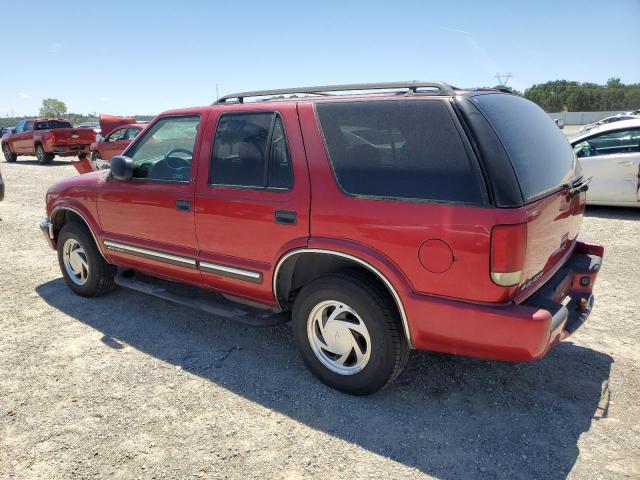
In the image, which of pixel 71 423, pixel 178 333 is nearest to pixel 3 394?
pixel 71 423

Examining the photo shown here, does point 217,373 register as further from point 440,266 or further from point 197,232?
point 440,266

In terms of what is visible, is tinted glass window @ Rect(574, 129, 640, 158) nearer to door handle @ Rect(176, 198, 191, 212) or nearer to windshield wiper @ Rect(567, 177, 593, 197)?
windshield wiper @ Rect(567, 177, 593, 197)

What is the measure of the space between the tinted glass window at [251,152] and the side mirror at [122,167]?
0.90m

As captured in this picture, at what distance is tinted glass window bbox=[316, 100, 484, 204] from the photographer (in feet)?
8.07

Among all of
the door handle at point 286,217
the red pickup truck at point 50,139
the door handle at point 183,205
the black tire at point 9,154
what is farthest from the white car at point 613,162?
the black tire at point 9,154

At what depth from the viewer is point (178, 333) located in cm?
401

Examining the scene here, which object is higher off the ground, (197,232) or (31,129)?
(31,129)

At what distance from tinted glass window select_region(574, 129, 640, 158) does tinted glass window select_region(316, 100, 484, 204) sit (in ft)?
21.7

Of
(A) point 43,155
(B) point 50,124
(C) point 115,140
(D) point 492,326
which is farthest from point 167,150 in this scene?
(B) point 50,124

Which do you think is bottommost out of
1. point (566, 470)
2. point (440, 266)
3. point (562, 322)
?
point (566, 470)

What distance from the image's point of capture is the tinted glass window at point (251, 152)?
3.14 meters

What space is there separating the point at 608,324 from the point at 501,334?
2192 millimetres

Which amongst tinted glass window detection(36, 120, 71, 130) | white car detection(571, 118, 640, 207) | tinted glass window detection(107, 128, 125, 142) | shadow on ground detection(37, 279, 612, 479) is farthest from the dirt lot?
tinted glass window detection(36, 120, 71, 130)

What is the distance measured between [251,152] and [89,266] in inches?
94.8
